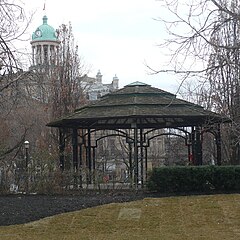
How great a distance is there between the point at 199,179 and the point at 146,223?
6.75 m

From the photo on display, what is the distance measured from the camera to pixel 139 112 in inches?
906

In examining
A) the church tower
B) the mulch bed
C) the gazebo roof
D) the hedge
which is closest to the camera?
the mulch bed

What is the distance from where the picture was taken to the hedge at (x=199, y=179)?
20938 millimetres

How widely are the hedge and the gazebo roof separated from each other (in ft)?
5.86

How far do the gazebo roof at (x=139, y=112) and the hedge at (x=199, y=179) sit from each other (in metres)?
1.78

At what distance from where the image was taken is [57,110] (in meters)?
33.8

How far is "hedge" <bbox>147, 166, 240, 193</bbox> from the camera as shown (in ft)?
68.7

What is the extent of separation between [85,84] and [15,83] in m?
22.2

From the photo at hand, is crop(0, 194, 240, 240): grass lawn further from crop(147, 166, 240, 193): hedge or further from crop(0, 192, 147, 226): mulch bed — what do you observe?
crop(147, 166, 240, 193): hedge

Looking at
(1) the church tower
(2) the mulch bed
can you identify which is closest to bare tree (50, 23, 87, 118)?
(1) the church tower

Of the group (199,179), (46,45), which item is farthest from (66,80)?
(199,179)

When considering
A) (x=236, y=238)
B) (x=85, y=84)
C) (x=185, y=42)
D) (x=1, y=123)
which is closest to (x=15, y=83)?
(x=185, y=42)

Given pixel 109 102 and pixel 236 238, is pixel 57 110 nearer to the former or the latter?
pixel 109 102

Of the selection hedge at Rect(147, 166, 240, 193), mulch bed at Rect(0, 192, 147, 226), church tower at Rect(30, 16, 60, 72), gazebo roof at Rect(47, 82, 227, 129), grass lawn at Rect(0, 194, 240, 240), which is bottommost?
grass lawn at Rect(0, 194, 240, 240)
